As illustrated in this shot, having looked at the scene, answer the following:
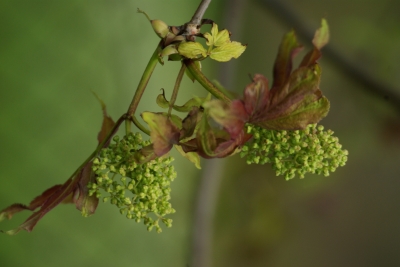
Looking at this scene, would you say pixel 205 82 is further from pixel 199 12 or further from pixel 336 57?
pixel 336 57

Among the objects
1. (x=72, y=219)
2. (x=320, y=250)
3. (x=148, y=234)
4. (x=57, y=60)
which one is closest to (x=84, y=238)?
(x=72, y=219)

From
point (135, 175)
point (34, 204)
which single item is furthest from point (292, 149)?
point (34, 204)

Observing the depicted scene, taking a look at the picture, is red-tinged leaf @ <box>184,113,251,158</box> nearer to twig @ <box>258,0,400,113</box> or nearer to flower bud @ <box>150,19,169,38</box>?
flower bud @ <box>150,19,169,38</box>

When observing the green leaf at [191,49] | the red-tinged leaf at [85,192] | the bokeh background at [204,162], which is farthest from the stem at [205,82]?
the bokeh background at [204,162]

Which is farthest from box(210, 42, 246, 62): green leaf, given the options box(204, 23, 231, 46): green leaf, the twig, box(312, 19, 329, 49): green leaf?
the twig

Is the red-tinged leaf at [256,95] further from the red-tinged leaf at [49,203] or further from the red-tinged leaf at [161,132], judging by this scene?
the red-tinged leaf at [49,203]
